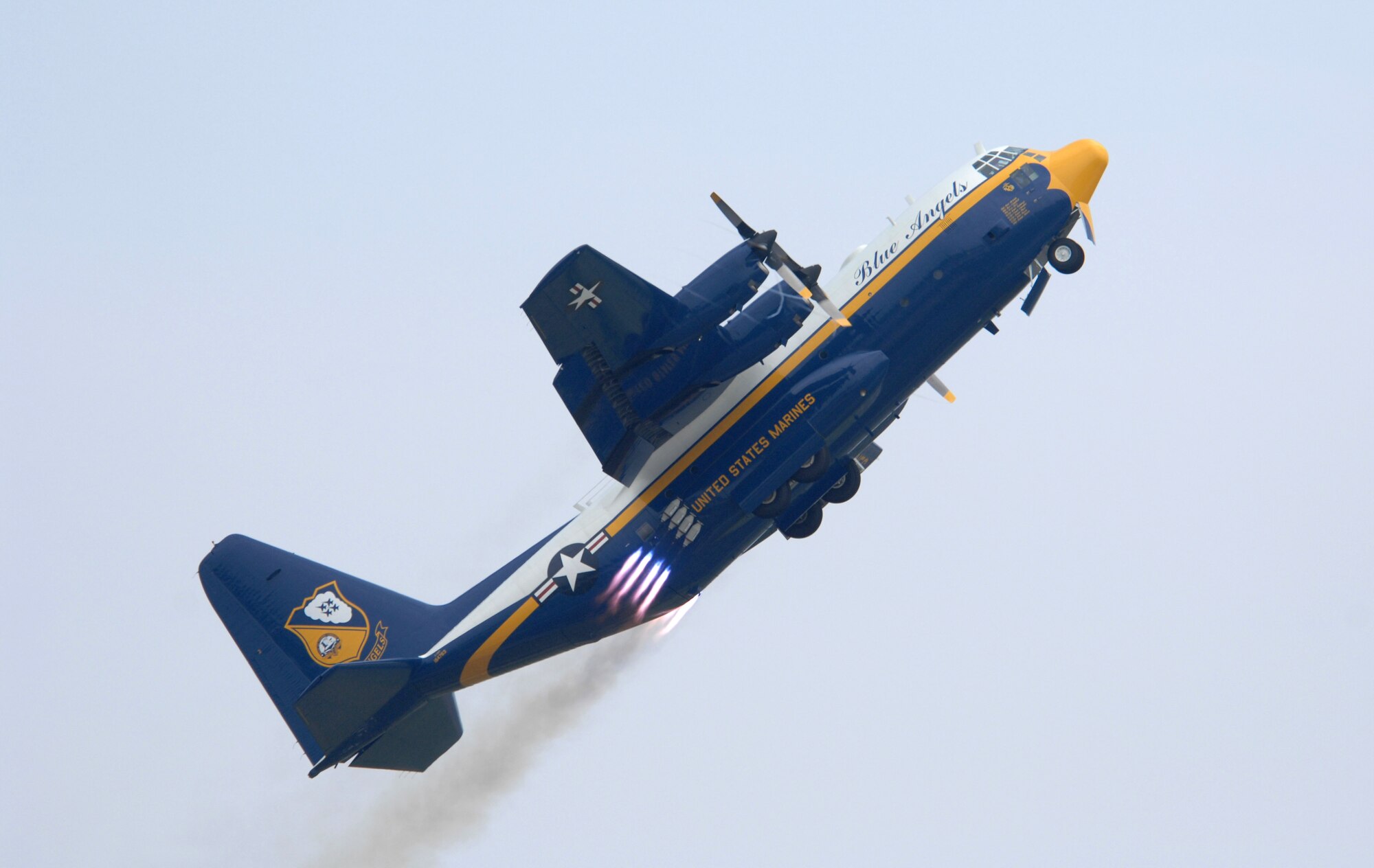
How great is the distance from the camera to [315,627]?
92.2 feet

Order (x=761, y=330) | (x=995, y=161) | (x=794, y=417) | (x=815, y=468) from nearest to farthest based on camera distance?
1. (x=761, y=330)
2. (x=794, y=417)
3. (x=815, y=468)
4. (x=995, y=161)

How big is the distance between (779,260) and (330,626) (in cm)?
1078

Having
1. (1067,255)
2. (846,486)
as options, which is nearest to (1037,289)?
(1067,255)

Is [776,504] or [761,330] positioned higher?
[761,330]

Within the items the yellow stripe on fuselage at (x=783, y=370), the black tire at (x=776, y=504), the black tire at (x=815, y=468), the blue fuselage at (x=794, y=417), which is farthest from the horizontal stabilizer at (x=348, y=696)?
the black tire at (x=815, y=468)

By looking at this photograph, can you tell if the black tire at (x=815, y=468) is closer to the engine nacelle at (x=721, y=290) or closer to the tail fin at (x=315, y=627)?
the engine nacelle at (x=721, y=290)

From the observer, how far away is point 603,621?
26750 millimetres

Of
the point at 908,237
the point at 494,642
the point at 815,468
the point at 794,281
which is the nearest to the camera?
the point at 794,281

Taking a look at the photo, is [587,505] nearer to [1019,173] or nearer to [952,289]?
[952,289]

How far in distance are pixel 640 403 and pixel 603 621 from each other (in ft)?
12.9

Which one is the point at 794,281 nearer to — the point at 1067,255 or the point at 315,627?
the point at 1067,255

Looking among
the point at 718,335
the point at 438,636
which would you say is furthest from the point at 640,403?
A: the point at 438,636

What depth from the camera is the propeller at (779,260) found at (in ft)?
81.4

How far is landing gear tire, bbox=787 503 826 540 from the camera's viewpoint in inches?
1131
